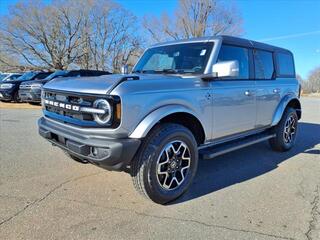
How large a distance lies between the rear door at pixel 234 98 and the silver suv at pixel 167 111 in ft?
0.05

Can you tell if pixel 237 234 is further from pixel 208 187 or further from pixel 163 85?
pixel 163 85

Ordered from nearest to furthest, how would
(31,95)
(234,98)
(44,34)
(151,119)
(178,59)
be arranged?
(151,119) → (234,98) → (178,59) → (31,95) → (44,34)

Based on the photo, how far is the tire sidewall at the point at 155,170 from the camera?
3.39m

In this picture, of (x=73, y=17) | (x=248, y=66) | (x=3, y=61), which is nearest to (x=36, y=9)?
(x=73, y=17)

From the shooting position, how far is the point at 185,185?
3.81 m

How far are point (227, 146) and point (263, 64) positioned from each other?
1.87 metres

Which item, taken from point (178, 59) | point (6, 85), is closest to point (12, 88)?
point (6, 85)

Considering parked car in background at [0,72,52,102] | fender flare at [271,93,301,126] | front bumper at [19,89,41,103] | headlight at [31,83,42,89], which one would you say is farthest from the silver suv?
parked car in background at [0,72,52,102]

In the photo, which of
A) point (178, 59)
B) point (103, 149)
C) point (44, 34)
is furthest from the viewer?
point (44, 34)

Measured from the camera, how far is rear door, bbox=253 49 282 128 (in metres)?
5.09

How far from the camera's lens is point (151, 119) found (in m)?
3.29

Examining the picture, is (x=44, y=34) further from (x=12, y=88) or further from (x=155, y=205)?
(x=155, y=205)

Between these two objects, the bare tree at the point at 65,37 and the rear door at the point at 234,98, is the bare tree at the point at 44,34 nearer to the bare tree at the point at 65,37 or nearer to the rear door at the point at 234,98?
the bare tree at the point at 65,37

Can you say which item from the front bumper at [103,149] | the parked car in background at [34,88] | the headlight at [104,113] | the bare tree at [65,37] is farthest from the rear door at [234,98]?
the bare tree at [65,37]
